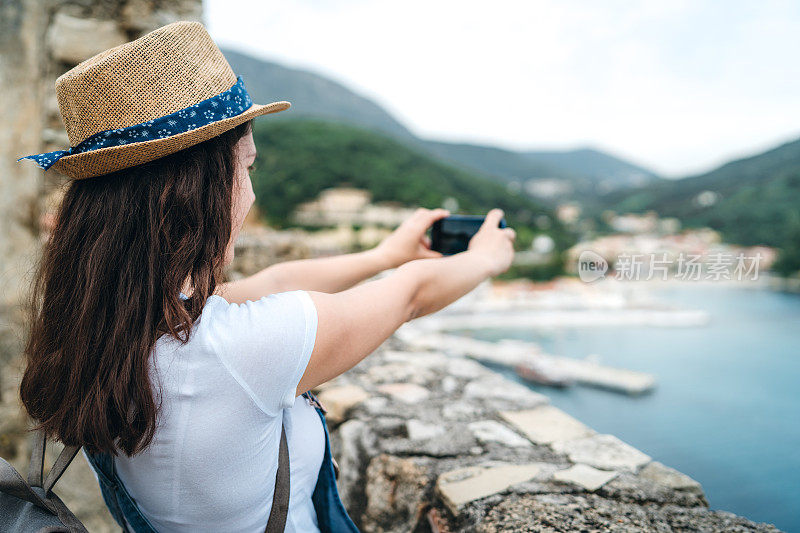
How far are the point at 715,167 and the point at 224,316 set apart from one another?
268 inches

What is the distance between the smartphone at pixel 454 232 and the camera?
1114 mm

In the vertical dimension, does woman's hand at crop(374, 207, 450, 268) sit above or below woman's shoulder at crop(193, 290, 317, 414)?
above

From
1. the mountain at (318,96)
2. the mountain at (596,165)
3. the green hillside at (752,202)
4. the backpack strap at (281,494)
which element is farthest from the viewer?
the mountain at (318,96)

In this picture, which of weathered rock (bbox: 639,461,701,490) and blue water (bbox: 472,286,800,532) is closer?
weathered rock (bbox: 639,461,701,490)

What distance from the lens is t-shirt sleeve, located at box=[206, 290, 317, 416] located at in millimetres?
583

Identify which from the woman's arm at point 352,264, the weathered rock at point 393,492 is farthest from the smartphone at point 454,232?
the weathered rock at point 393,492

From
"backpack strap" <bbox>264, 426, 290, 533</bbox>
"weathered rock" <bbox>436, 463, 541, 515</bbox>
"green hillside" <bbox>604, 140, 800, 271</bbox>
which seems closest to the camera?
"backpack strap" <bbox>264, 426, 290, 533</bbox>

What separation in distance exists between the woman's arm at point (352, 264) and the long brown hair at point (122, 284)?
39cm

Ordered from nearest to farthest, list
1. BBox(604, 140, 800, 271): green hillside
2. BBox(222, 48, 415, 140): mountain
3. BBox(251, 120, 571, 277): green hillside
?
BBox(604, 140, 800, 271): green hillside, BBox(251, 120, 571, 277): green hillside, BBox(222, 48, 415, 140): mountain

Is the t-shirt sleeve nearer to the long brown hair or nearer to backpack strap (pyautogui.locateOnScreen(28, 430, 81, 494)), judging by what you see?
the long brown hair

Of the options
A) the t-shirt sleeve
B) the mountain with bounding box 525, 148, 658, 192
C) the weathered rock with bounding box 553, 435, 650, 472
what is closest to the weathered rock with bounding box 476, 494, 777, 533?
the weathered rock with bounding box 553, 435, 650, 472

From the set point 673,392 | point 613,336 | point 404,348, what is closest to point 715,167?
point 613,336

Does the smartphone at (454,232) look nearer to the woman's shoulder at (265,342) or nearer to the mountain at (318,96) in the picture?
the woman's shoulder at (265,342)

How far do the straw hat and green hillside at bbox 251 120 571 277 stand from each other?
11.7m
